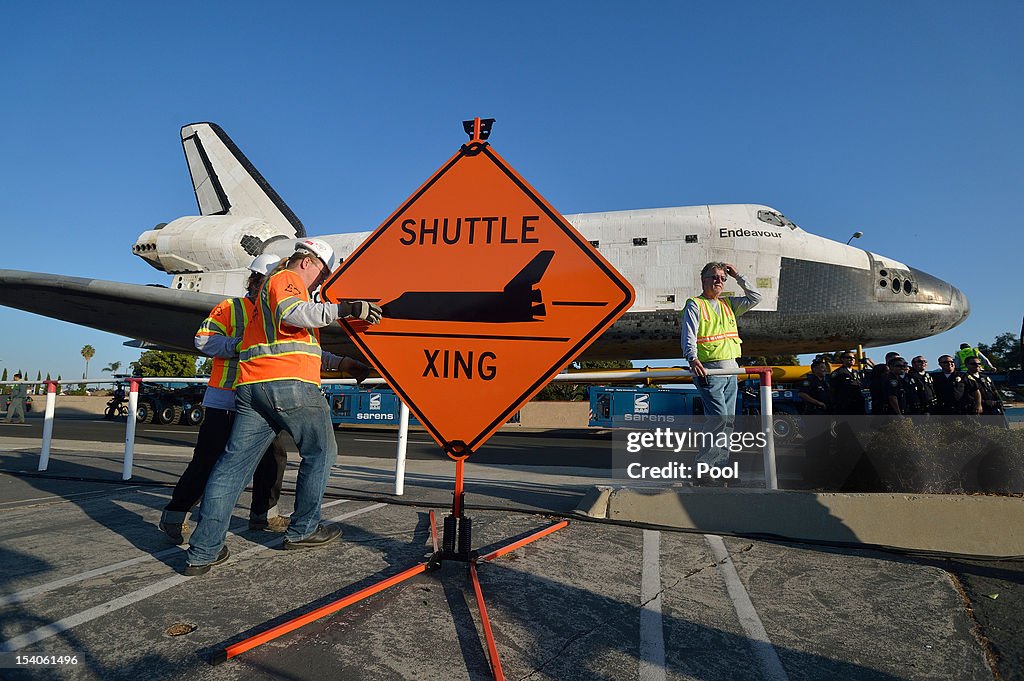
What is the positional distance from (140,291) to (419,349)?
37.9 ft

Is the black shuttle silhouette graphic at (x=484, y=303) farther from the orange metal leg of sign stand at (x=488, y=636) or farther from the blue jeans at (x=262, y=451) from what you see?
the orange metal leg of sign stand at (x=488, y=636)

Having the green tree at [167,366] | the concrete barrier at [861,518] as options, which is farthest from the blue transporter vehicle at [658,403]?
the green tree at [167,366]

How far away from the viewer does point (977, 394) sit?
24.2ft

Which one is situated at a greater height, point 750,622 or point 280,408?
point 280,408

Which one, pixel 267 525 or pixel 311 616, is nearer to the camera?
pixel 311 616

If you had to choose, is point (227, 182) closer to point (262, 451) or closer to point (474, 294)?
point (262, 451)

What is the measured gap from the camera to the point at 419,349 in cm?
301

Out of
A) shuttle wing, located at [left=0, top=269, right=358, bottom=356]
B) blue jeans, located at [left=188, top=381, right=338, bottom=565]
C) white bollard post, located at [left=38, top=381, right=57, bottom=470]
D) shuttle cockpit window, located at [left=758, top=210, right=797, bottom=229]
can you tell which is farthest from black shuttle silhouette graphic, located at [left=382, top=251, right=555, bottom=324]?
shuttle cockpit window, located at [left=758, top=210, right=797, bottom=229]

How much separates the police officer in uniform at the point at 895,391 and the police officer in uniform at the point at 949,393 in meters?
0.76

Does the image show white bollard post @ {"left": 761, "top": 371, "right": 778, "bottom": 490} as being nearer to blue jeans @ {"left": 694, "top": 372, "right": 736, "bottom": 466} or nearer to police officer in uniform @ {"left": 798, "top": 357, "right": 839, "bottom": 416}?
blue jeans @ {"left": 694, "top": 372, "right": 736, "bottom": 466}

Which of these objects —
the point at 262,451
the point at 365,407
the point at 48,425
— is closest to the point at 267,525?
the point at 262,451

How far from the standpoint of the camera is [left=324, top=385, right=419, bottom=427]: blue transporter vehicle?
18.4 metres

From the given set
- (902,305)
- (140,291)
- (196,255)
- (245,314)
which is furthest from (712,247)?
(196,255)

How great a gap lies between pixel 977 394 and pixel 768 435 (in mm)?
5672
